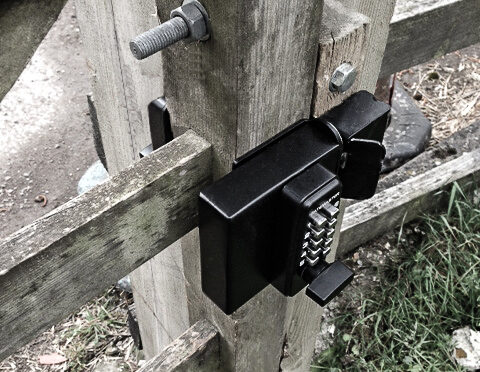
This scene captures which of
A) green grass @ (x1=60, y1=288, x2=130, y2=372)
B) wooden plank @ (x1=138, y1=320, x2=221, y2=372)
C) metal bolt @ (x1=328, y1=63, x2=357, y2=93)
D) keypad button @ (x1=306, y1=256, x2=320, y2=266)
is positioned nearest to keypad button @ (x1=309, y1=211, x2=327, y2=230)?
keypad button @ (x1=306, y1=256, x2=320, y2=266)

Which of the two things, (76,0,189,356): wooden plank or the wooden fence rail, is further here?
(76,0,189,356): wooden plank

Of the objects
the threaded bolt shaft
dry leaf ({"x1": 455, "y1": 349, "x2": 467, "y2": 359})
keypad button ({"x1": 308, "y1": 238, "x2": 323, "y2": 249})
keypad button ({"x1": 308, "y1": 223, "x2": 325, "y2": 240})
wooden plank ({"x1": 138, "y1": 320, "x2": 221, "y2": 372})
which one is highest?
the threaded bolt shaft

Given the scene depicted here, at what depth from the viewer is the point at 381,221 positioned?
9.41ft

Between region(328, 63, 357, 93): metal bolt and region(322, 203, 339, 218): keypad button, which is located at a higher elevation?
region(328, 63, 357, 93): metal bolt

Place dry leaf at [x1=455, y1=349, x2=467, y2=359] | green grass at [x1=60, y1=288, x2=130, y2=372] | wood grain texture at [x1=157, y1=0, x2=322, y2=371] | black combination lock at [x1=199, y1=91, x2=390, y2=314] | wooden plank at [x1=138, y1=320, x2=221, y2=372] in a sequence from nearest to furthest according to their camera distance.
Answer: wood grain texture at [x1=157, y1=0, x2=322, y2=371], black combination lock at [x1=199, y1=91, x2=390, y2=314], wooden plank at [x1=138, y1=320, x2=221, y2=372], dry leaf at [x1=455, y1=349, x2=467, y2=359], green grass at [x1=60, y1=288, x2=130, y2=372]

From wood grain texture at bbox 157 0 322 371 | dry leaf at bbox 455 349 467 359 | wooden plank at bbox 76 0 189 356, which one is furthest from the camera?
dry leaf at bbox 455 349 467 359

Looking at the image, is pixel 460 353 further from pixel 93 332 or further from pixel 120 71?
pixel 120 71

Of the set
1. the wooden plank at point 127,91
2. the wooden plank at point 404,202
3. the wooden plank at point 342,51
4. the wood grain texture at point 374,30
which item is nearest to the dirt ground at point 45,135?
the wooden plank at point 404,202

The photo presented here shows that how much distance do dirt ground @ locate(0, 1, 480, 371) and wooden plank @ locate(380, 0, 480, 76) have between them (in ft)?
7.37

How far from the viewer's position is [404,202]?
284 cm

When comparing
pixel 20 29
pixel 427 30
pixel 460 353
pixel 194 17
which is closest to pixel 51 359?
pixel 460 353

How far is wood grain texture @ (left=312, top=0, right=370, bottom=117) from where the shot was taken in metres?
1.00

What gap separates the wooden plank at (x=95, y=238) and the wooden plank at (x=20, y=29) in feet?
1.26

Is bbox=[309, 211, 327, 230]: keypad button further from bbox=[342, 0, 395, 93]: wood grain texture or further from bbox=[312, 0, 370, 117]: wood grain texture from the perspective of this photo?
bbox=[342, 0, 395, 93]: wood grain texture
